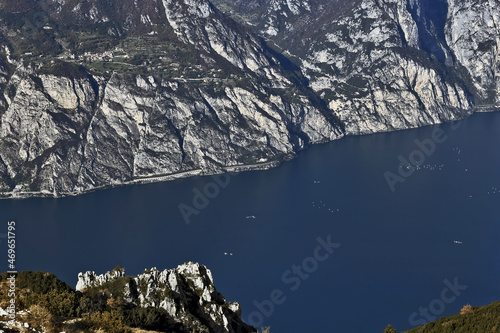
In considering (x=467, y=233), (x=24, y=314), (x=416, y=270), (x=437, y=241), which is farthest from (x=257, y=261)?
(x=24, y=314)

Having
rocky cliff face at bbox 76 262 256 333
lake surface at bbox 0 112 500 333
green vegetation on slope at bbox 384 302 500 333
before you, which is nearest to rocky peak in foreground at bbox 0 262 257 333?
rocky cliff face at bbox 76 262 256 333

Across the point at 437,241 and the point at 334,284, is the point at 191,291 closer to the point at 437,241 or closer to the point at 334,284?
the point at 334,284

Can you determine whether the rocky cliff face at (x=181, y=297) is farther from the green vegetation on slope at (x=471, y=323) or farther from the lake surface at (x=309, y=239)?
the lake surface at (x=309, y=239)

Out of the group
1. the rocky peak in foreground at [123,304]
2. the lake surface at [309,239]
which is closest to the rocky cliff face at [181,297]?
the rocky peak in foreground at [123,304]

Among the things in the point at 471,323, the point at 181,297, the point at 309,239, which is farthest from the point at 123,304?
the point at 309,239

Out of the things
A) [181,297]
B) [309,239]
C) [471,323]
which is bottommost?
[471,323]

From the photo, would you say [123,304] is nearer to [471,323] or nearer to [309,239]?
[471,323]

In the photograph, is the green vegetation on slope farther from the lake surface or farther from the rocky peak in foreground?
the lake surface
